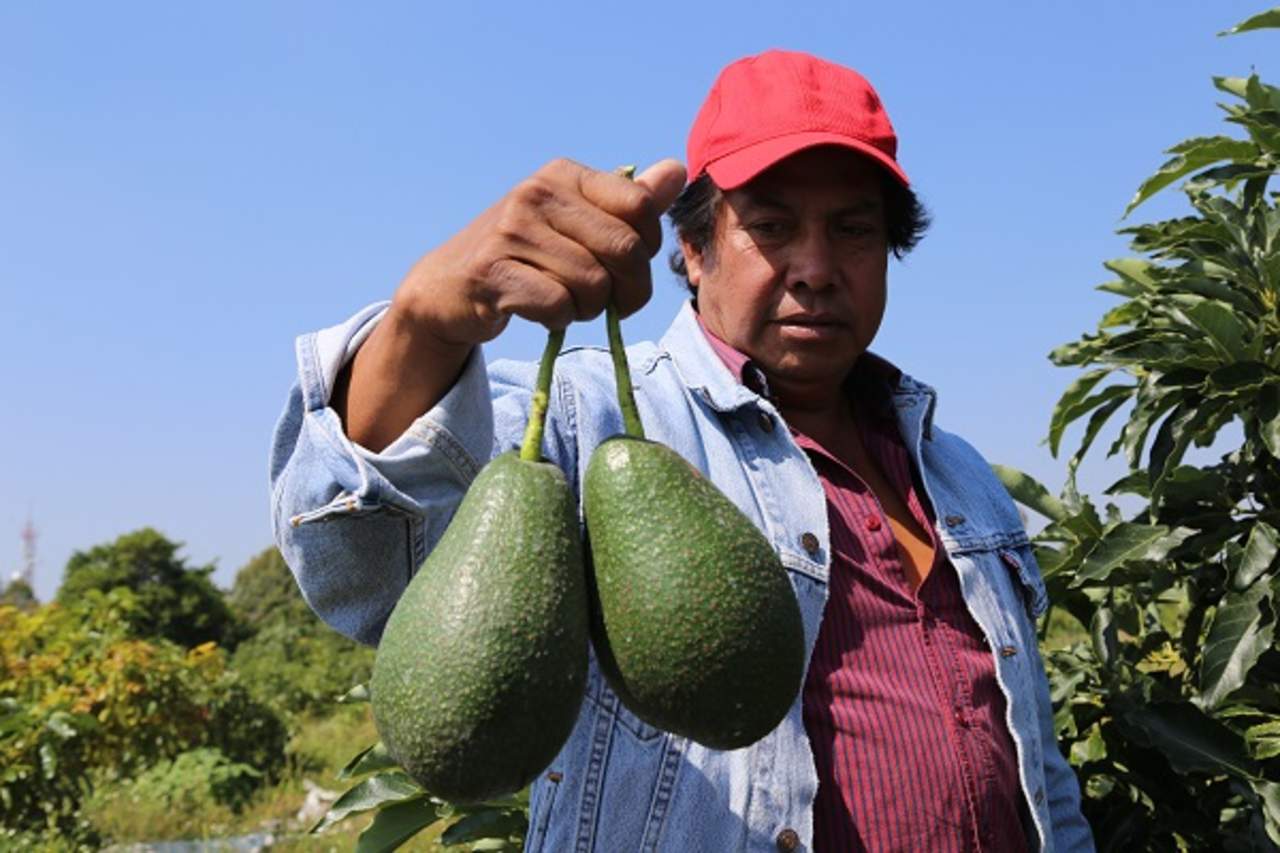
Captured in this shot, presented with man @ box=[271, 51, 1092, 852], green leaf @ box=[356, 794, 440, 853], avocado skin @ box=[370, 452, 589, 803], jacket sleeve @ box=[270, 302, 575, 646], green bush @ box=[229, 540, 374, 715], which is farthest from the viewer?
green bush @ box=[229, 540, 374, 715]

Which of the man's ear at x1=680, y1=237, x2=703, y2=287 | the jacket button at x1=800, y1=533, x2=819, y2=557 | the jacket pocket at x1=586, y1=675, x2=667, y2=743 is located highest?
the man's ear at x1=680, y1=237, x2=703, y2=287

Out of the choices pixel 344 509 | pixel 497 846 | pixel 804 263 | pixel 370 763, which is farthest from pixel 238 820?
pixel 344 509

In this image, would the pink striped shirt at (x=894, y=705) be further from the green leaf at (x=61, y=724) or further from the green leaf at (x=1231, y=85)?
the green leaf at (x=61, y=724)

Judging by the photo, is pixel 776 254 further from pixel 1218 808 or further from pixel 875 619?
pixel 1218 808

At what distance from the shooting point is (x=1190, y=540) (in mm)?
2715

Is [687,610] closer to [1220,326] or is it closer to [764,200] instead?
[764,200]

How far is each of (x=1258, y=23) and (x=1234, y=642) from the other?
130cm

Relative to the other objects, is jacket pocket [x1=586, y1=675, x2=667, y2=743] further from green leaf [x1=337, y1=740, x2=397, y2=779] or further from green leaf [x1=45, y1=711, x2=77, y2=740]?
green leaf [x1=45, y1=711, x2=77, y2=740]

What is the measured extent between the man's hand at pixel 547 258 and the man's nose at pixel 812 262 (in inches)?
32.9

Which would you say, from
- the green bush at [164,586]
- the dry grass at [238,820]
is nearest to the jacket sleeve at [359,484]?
the dry grass at [238,820]

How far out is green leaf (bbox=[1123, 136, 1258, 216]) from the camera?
2930mm

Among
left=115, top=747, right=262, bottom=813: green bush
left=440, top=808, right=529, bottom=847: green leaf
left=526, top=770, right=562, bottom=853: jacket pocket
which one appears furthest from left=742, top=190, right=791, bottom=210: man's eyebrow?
left=115, top=747, right=262, bottom=813: green bush

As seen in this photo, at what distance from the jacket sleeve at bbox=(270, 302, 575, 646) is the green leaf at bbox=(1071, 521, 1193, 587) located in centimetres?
160

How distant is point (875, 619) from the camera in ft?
6.13
